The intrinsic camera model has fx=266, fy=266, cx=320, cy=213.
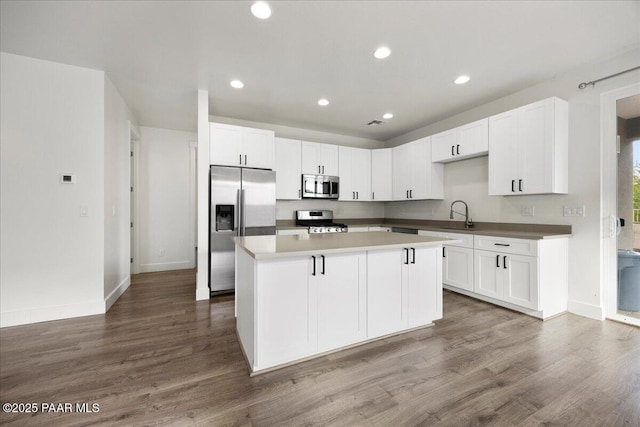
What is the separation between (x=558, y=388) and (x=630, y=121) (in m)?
2.74

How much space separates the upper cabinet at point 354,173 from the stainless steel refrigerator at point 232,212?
1.59 metres

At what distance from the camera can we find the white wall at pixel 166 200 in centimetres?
486

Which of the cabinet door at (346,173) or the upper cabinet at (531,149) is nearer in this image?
the upper cabinet at (531,149)

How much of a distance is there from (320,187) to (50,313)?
373 centimetres

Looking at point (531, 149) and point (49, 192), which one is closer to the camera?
point (49, 192)

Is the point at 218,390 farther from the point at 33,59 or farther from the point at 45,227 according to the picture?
the point at 33,59

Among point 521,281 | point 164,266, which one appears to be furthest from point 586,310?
point 164,266

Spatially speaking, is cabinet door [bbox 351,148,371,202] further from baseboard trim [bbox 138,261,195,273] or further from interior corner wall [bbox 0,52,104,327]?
interior corner wall [bbox 0,52,104,327]

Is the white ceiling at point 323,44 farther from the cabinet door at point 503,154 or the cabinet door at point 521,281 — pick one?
the cabinet door at point 521,281

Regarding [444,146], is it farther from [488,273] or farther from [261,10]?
[261,10]

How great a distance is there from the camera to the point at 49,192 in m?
2.72

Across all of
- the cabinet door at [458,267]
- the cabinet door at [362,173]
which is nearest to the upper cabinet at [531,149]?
the cabinet door at [458,267]

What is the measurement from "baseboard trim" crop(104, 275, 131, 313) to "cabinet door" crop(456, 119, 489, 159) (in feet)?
16.0

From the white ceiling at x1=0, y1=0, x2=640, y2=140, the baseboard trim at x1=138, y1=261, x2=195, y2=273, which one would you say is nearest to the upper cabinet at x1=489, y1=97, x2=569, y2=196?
the white ceiling at x1=0, y1=0, x2=640, y2=140
